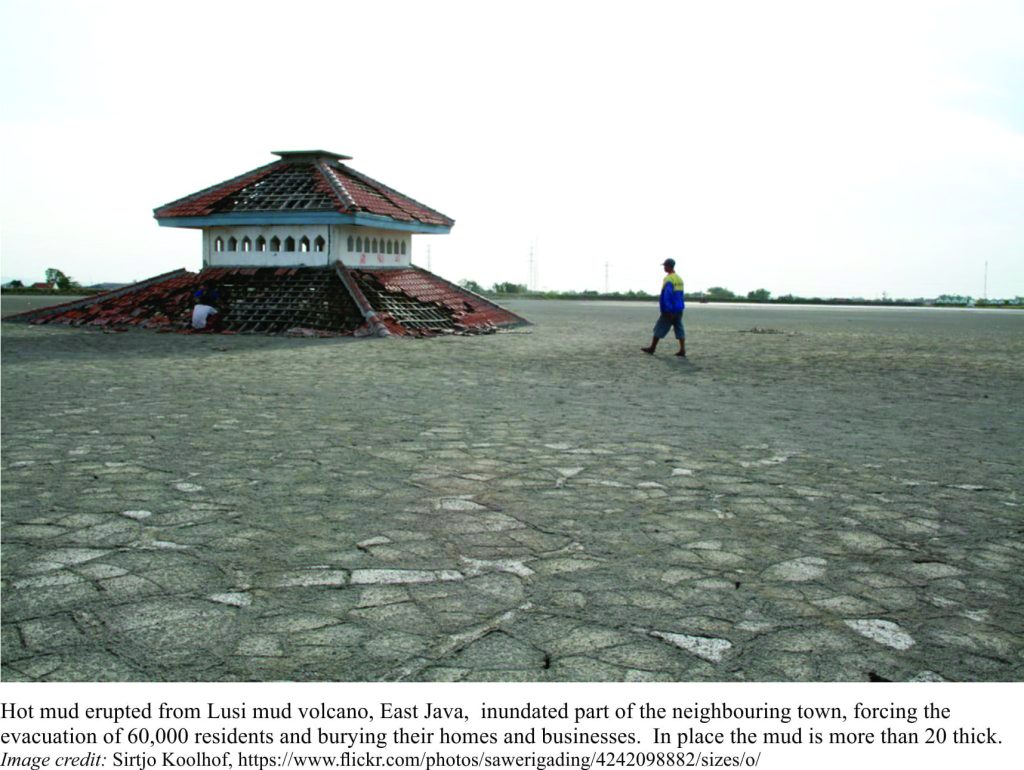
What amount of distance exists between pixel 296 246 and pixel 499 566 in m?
20.9

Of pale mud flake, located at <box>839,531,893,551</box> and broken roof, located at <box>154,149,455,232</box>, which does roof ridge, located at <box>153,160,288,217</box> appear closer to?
broken roof, located at <box>154,149,455,232</box>

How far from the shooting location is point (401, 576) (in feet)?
13.4

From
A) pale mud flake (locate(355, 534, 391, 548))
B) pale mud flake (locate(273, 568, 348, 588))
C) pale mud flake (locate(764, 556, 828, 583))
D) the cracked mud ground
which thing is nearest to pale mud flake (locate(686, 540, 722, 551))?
the cracked mud ground

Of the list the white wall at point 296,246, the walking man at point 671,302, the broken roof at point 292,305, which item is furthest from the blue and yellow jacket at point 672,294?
the white wall at point 296,246

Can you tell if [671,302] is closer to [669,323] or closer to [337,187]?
[669,323]

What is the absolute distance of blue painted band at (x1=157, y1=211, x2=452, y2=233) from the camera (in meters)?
22.7

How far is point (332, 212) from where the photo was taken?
2262 centimetres

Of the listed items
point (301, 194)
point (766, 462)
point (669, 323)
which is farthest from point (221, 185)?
point (766, 462)

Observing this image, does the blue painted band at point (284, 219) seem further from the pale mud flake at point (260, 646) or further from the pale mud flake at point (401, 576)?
the pale mud flake at point (260, 646)

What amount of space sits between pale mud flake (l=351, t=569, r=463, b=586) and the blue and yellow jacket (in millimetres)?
12794

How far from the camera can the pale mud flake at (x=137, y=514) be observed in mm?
4988

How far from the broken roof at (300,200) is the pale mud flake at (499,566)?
19.3 metres

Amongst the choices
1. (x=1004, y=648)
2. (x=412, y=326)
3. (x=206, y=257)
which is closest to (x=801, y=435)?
(x=1004, y=648)

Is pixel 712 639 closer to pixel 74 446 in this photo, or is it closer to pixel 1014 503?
pixel 1014 503
